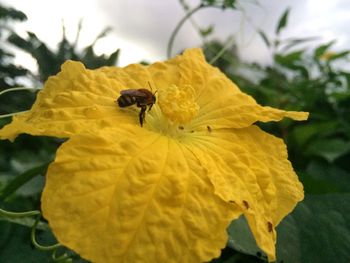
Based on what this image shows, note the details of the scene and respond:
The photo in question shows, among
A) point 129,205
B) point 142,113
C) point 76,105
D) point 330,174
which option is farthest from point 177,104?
point 330,174

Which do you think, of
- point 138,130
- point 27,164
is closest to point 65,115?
point 138,130

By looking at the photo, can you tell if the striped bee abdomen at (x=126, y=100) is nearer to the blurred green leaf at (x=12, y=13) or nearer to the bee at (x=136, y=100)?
the bee at (x=136, y=100)

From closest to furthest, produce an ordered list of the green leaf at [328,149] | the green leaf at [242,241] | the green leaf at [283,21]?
the green leaf at [242,241] → the green leaf at [328,149] → the green leaf at [283,21]

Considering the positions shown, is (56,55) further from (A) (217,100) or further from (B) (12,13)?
(A) (217,100)

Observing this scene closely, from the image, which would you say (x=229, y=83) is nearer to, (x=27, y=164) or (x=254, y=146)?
(x=254, y=146)

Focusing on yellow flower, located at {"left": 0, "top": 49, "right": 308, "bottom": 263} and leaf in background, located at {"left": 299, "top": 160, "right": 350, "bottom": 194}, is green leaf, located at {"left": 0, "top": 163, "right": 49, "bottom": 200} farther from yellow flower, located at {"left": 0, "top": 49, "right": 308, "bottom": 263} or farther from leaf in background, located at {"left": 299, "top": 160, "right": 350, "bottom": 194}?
leaf in background, located at {"left": 299, "top": 160, "right": 350, "bottom": 194}

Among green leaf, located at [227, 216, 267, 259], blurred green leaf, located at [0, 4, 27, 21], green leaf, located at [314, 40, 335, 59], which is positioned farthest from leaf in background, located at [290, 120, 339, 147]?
blurred green leaf, located at [0, 4, 27, 21]

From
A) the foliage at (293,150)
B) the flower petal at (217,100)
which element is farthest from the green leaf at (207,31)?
the flower petal at (217,100)
